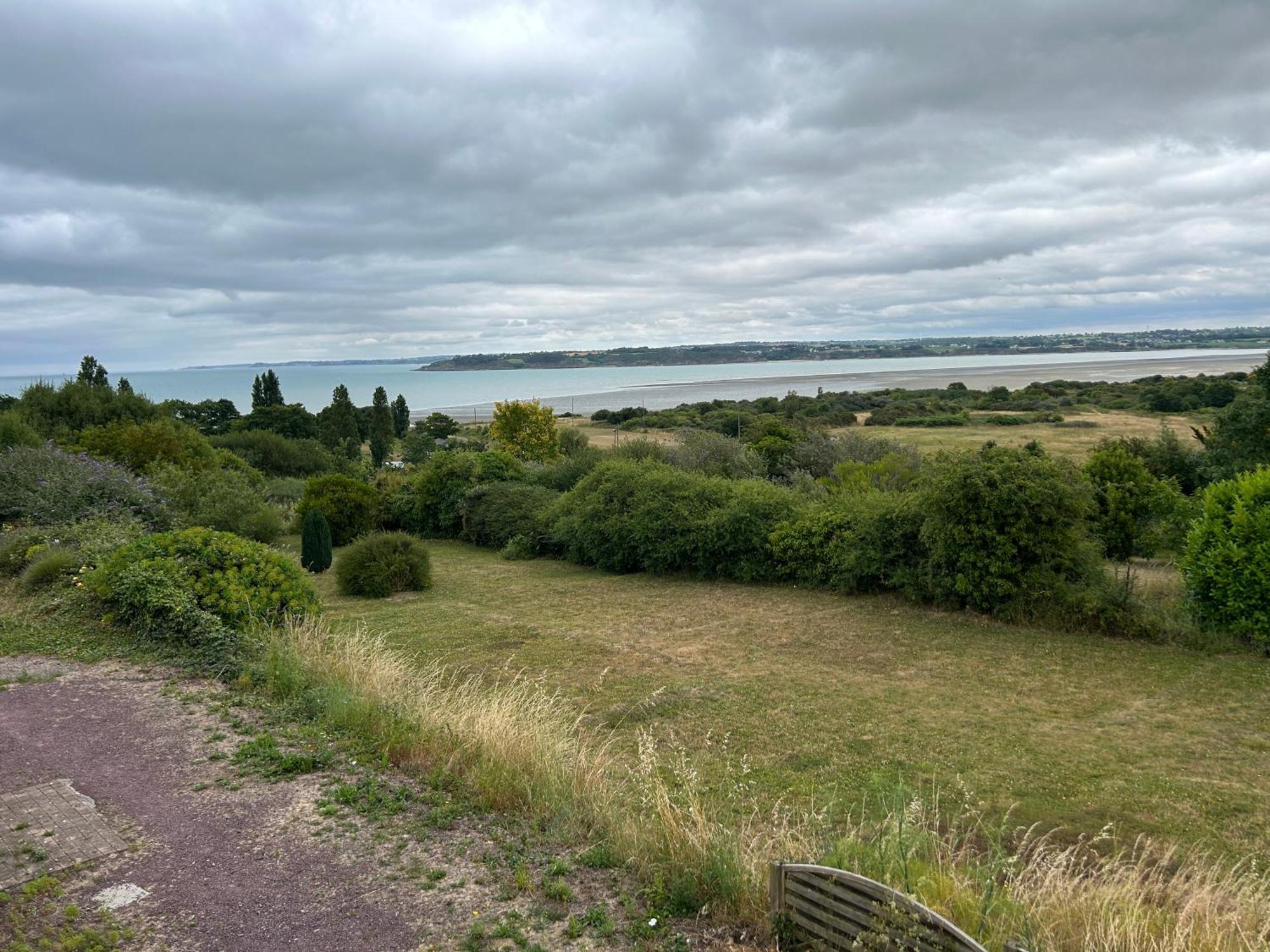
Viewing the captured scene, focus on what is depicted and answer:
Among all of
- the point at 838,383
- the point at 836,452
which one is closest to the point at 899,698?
the point at 836,452

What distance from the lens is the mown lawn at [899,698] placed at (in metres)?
6.91

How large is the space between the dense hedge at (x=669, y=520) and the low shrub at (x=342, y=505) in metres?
7.84

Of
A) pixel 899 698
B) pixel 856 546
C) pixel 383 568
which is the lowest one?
pixel 899 698

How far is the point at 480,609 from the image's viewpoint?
50.7 ft

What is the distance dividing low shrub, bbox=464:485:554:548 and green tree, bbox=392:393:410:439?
45.7 metres

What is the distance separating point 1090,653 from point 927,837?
7867mm

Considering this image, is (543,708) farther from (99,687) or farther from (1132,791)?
(1132,791)

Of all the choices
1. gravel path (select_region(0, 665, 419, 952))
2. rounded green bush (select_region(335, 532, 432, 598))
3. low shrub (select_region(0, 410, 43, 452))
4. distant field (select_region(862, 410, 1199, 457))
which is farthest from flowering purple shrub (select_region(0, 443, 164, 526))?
distant field (select_region(862, 410, 1199, 457))

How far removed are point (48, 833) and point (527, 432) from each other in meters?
31.8

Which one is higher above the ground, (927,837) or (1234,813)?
(927,837)

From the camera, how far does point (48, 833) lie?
16.4 ft

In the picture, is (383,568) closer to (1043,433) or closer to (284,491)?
(284,491)

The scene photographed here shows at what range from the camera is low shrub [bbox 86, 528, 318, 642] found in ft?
32.0

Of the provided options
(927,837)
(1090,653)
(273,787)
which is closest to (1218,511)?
(1090,653)
